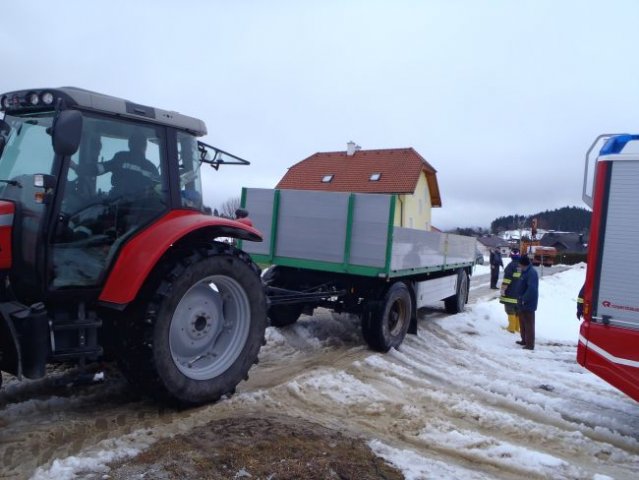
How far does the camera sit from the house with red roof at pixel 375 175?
30.3 m

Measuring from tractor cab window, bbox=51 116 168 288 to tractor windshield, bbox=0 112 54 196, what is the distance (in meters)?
0.23

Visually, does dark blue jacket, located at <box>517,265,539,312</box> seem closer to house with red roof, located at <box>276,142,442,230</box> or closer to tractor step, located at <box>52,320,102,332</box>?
tractor step, located at <box>52,320,102,332</box>

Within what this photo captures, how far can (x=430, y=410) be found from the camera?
501 cm

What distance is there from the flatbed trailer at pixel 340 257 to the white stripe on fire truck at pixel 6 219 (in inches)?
122

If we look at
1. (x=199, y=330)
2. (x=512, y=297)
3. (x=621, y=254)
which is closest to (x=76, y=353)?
(x=199, y=330)

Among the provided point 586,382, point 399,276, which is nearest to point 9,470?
point 399,276

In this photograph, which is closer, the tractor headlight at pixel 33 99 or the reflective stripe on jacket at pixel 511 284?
the tractor headlight at pixel 33 99

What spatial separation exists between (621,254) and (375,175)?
26.9 m

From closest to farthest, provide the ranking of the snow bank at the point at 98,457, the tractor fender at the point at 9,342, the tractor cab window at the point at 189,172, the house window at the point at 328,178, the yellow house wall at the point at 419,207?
1. the snow bank at the point at 98,457
2. the tractor fender at the point at 9,342
3. the tractor cab window at the point at 189,172
4. the yellow house wall at the point at 419,207
5. the house window at the point at 328,178

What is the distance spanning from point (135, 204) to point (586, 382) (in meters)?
5.49

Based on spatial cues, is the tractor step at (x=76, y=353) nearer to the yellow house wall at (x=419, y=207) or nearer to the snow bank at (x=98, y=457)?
the snow bank at (x=98, y=457)

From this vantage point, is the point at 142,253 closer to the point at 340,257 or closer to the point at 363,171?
the point at 340,257

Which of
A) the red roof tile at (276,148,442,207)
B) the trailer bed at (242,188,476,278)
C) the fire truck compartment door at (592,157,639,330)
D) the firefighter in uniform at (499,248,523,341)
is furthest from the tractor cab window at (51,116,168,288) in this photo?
the red roof tile at (276,148,442,207)

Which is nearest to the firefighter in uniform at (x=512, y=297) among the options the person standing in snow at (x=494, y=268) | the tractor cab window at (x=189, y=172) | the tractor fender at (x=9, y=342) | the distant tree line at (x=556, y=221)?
the tractor cab window at (x=189, y=172)
